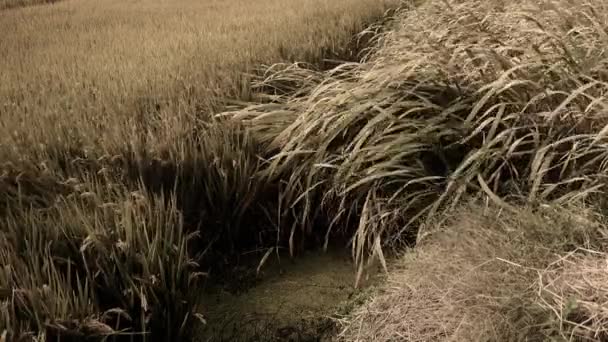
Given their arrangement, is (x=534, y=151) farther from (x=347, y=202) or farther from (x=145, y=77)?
(x=145, y=77)

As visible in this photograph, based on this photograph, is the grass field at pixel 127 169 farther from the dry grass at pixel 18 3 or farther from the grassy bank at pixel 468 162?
the dry grass at pixel 18 3

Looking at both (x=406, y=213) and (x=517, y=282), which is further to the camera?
(x=406, y=213)

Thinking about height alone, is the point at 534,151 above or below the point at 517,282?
above

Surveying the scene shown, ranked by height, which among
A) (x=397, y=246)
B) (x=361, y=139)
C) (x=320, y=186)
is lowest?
(x=397, y=246)

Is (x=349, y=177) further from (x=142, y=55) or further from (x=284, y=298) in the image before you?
(x=142, y=55)

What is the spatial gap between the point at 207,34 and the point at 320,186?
5.50ft

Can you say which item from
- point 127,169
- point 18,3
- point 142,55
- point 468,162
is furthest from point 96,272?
point 18,3

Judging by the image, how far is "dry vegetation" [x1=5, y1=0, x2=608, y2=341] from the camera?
1.34m

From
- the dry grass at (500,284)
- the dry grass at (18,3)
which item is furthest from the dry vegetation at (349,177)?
the dry grass at (18,3)

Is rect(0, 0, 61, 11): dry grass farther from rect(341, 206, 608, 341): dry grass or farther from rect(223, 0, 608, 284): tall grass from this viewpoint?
rect(341, 206, 608, 341): dry grass

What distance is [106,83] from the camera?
2.56 m

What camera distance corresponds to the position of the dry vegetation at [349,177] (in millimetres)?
1344

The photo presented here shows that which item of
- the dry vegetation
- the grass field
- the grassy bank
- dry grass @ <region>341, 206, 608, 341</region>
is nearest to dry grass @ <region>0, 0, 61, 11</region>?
the grass field

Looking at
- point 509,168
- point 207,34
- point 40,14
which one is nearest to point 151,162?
point 509,168
